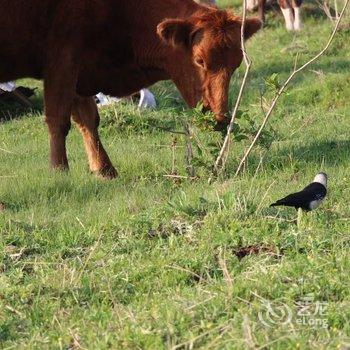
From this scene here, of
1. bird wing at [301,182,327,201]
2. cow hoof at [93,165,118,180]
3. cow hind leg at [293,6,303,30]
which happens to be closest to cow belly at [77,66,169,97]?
cow hoof at [93,165,118,180]

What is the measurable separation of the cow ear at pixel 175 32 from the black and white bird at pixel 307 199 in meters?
2.83

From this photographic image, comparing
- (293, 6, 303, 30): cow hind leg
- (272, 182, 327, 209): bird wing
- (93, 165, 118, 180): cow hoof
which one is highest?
(272, 182, 327, 209): bird wing

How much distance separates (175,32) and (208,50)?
339mm

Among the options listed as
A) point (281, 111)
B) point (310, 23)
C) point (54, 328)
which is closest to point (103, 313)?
point (54, 328)

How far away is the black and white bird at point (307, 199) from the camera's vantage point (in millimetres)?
5684

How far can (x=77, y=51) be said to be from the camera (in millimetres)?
8492

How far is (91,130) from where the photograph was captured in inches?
364

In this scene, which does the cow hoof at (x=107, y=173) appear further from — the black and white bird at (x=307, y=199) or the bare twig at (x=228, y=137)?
the black and white bird at (x=307, y=199)

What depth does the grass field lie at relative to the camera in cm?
415

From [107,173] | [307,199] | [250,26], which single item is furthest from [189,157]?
[307,199]

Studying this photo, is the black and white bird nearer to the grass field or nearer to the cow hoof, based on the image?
the grass field

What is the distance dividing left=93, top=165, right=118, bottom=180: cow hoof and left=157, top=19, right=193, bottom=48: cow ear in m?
1.25

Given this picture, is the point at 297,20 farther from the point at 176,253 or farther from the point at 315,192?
the point at 176,253

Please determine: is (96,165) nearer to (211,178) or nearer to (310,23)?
(211,178)
